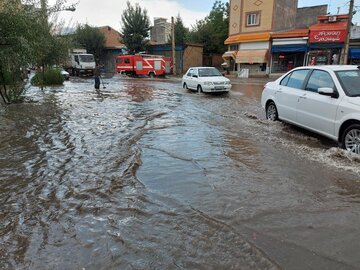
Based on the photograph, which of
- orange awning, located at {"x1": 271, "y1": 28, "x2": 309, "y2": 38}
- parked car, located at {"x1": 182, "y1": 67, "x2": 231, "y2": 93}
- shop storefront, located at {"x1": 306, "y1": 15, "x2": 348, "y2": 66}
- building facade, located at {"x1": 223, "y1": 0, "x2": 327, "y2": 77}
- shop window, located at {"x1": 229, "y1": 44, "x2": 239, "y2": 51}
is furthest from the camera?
shop window, located at {"x1": 229, "y1": 44, "x2": 239, "y2": 51}

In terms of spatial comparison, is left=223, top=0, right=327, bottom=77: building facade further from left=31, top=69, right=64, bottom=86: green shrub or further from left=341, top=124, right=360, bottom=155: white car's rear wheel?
left=341, top=124, right=360, bottom=155: white car's rear wheel

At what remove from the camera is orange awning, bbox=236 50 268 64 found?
32.0m

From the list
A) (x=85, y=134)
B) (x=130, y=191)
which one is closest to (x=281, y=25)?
(x=85, y=134)

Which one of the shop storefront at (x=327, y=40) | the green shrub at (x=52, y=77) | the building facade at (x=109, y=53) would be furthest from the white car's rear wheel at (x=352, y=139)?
the building facade at (x=109, y=53)

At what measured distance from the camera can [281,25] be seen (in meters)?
33.5

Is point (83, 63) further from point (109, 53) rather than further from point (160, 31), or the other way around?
point (160, 31)

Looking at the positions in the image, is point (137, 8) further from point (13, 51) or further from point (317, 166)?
point (317, 166)

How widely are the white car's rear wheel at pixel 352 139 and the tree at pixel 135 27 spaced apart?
139 feet

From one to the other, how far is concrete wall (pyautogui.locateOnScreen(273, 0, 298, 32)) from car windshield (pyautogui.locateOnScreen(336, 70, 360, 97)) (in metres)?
27.8

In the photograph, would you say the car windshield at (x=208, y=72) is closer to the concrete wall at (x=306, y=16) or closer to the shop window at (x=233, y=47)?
the shop window at (x=233, y=47)

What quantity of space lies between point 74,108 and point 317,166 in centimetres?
1016

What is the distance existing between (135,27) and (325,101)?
4291cm


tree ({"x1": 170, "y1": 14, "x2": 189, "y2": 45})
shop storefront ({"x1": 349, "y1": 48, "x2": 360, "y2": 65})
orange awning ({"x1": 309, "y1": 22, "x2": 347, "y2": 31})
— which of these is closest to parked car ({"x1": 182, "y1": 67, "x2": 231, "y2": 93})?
orange awning ({"x1": 309, "y1": 22, "x2": 347, "y2": 31})

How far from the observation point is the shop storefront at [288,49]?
2988 centimetres
